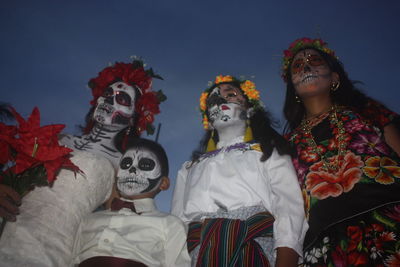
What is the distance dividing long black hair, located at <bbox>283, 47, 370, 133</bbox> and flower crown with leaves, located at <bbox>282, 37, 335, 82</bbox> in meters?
0.13

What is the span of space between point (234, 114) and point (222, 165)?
2.64 feet

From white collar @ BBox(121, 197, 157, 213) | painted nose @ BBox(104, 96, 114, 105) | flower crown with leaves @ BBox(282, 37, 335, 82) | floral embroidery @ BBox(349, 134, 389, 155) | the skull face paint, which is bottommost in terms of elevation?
white collar @ BBox(121, 197, 157, 213)

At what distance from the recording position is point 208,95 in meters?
4.68

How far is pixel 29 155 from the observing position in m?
2.86

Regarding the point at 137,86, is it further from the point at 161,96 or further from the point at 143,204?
the point at 143,204

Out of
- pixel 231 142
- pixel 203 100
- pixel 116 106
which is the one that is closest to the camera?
pixel 231 142

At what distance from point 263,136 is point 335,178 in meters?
1.03

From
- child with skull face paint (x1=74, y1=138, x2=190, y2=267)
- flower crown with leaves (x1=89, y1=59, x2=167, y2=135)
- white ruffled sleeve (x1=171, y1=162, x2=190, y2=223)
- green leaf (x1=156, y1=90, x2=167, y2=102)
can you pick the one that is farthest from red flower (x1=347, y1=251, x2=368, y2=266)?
green leaf (x1=156, y1=90, x2=167, y2=102)

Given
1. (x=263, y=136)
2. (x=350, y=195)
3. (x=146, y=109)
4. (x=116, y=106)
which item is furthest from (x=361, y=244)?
(x=146, y=109)

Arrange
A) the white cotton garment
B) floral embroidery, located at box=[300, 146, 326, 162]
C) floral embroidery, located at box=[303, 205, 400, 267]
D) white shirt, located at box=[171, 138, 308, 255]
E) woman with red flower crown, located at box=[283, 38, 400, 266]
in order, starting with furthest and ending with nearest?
floral embroidery, located at box=[300, 146, 326, 162] → white shirt, located at box=[171, 138, 308, 255] → woman with red flower crown, located at box=[283, 38, 400, 266] → floral embroidery, located at box=[303, 205, 400, 267] → the white cotton garment

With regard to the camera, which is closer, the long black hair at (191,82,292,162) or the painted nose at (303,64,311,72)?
the long black hair at (191,82,292,162)

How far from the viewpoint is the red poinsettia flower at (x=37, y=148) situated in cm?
282

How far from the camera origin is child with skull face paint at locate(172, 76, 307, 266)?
290 cm

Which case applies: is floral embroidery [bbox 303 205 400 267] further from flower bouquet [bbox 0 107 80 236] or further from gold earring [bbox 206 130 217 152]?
flower bouquet [bbox 0 107 80 236]
